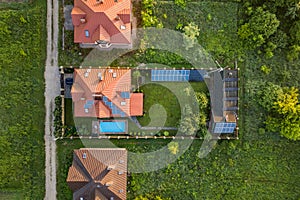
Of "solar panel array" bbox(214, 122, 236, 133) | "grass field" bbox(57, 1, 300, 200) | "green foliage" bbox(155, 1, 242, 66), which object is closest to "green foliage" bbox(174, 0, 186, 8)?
"green foliage" bbox(155, 1, 242, 66)

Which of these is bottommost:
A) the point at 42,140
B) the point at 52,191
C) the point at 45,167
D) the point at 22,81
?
the point at 52,191

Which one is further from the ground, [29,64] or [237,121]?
[29,64]

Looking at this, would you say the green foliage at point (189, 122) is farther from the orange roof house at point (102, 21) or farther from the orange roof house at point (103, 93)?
the orange roof house at point (102, 21)

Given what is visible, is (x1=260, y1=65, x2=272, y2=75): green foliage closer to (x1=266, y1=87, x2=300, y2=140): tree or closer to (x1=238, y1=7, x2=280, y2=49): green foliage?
(x1=238, y1=7, x2=280, y2=49): green foliage

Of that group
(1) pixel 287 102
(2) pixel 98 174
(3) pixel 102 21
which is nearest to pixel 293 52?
(1) pixel 287 102

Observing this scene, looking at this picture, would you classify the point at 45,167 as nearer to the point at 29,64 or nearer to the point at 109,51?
the point at 29,64

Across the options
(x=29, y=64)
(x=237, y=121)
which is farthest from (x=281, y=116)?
(x=29, y=64)
